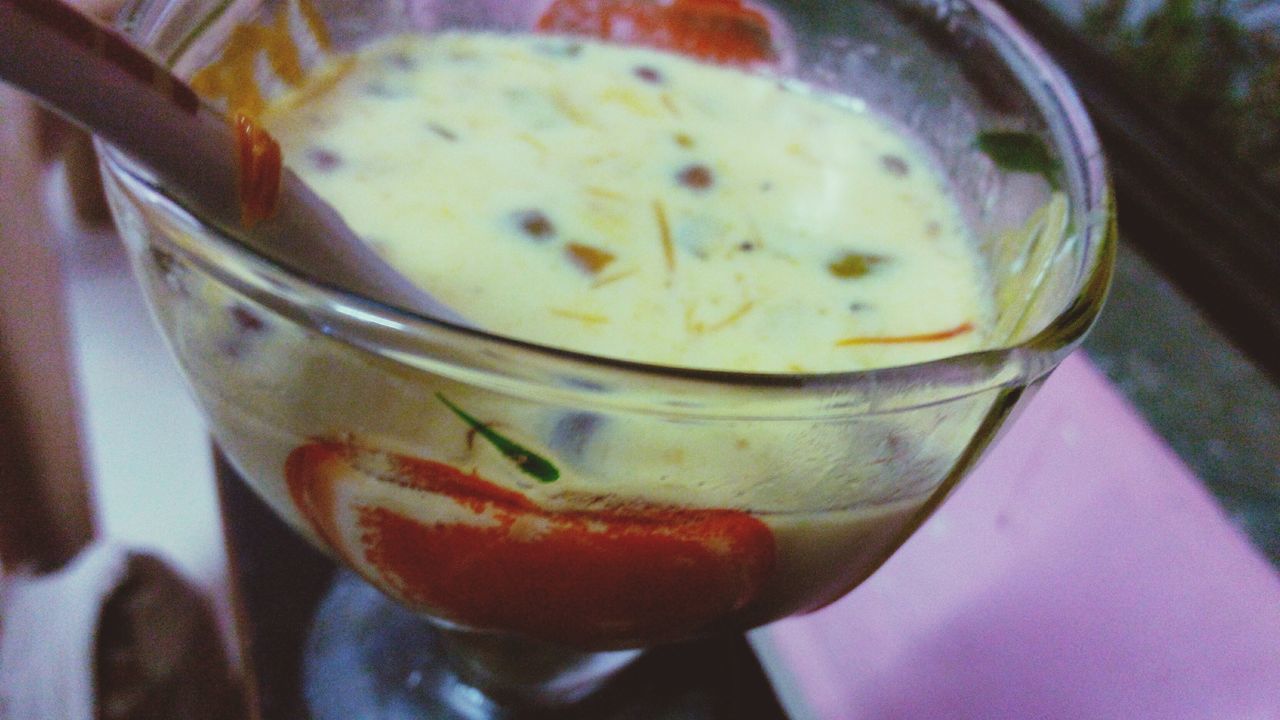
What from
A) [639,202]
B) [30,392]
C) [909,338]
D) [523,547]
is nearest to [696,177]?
[639,202]

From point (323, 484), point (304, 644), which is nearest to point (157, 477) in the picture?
point (304, 644)

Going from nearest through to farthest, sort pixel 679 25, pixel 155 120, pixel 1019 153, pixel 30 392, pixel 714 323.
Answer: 1. pixel 155 120
2. pixel 714 323
3. pixel 1019 153
4. pixel 679 25
5. pixel 30 392

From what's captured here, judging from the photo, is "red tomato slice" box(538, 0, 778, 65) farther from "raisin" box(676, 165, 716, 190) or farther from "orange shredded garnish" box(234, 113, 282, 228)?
"orange shredded garnish" box(234, 113, 282, 228)

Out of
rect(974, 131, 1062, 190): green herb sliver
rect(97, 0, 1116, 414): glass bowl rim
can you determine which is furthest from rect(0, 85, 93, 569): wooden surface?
rect(974, 131, 1062, 190): green herb sliver

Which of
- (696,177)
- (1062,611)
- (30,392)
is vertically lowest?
(30,392)

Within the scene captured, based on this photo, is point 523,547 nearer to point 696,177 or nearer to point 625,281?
point 625,281

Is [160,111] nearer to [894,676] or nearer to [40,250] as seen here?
[894,676]

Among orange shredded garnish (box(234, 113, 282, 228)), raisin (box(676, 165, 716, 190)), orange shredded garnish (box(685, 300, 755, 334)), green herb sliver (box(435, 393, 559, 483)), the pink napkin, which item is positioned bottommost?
the pink napkin
